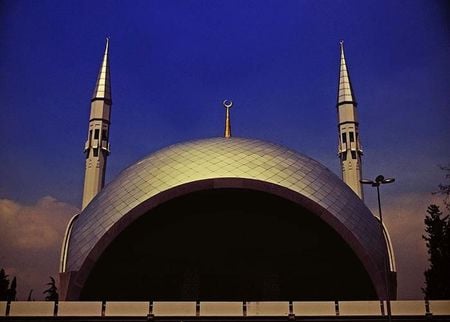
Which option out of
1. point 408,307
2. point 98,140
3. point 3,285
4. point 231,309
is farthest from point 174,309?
point 98,140

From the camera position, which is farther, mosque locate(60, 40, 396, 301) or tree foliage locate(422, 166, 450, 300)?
tree foliage locate(422, 166, 450, 300)

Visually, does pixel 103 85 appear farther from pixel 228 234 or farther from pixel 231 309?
pixel 231 309

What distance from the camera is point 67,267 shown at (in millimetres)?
17172

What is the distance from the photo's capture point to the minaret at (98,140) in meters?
30.0

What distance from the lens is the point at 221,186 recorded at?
17188 mm

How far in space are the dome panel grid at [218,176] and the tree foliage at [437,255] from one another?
10.1m

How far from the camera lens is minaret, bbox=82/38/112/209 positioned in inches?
1181

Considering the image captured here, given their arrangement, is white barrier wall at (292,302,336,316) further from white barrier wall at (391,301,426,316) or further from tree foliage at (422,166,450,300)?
tree foliage at (422,166,450,300)

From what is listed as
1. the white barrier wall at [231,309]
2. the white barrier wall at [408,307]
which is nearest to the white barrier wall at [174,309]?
the white barrier wall at [231,309]

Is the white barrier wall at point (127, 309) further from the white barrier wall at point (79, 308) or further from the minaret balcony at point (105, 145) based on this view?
the minaret balcony at point (105, 145)

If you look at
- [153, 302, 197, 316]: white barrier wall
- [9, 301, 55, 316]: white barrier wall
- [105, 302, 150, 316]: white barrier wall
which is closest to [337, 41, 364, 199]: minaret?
[153, 302, 197, 316]: white barrier wall

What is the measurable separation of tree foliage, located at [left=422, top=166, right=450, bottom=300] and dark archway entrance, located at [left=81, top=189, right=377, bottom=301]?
33.2 feet

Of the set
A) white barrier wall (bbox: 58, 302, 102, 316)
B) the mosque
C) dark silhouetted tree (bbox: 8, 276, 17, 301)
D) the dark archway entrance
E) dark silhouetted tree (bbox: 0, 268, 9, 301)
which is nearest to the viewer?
white barrier wall (bbox: 58, 302, 102, 316)
